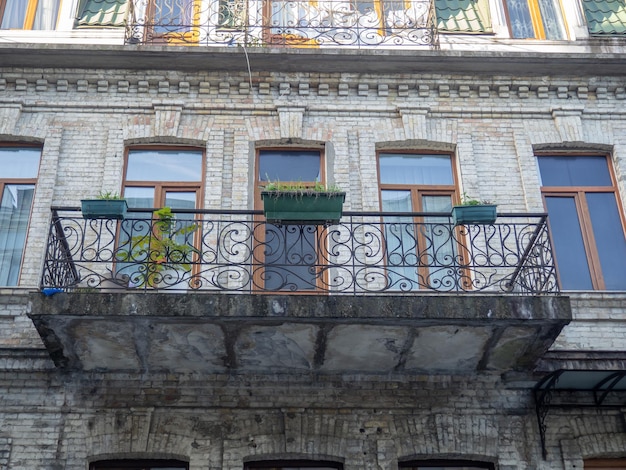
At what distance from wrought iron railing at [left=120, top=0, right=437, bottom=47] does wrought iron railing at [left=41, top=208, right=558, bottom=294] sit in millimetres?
2900

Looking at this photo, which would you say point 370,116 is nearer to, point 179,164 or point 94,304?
point 179,164

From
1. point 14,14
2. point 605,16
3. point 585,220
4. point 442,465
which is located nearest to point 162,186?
point 14,14

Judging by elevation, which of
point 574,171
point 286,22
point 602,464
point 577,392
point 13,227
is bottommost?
point 602,464

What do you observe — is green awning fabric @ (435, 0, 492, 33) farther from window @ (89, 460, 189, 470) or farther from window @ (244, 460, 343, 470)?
window @ (89, 460, 189, 470)

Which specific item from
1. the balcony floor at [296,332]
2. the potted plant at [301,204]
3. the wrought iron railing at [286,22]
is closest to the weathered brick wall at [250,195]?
the balcony floor at [296,332]

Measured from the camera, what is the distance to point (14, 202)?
382 inches

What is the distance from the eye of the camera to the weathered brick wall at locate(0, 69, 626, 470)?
809cm

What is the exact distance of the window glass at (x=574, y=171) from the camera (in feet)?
33.3

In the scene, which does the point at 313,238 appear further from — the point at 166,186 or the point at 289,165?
the point at 166,186

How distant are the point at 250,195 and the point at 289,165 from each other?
32.3 inches

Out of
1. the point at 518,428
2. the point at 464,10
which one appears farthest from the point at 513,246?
the point at 464,10

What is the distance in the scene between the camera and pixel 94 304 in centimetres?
725

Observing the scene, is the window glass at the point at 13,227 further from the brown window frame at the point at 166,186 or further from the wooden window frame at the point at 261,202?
the wooden window frame at the point at 261,202

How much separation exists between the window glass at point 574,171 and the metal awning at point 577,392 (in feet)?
9.57
